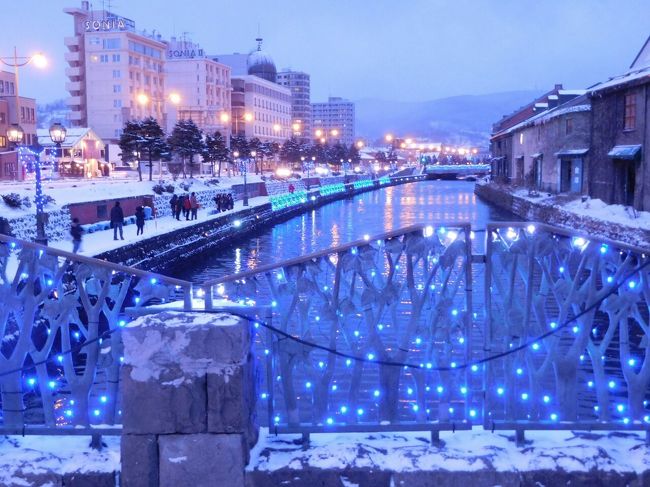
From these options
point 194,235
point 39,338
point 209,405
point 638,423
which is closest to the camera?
point 209,405

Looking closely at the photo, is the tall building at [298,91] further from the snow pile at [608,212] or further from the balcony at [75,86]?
the snow pile at [608,212]

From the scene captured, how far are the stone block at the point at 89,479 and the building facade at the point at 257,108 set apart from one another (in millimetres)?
106787

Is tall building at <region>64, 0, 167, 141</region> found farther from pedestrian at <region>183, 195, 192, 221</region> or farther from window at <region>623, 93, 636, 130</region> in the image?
window at <region>623, 93, 636, 130</region>

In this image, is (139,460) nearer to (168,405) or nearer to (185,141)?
(168,405)

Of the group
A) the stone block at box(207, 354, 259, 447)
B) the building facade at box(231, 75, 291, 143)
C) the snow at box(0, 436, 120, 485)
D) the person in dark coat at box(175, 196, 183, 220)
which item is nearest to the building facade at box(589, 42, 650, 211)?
the person in dark coat at box(175, 196, 183, 220)

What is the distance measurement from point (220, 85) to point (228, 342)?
110m

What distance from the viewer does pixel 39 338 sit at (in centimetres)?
1472

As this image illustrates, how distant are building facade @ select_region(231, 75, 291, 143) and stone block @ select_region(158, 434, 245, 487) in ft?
351

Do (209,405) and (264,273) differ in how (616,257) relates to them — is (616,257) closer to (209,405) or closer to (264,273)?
(264,273)

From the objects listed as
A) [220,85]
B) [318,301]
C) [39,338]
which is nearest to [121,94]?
[220,85]

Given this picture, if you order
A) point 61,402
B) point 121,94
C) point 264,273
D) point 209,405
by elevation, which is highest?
point 121,94

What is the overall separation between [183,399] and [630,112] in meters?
30.0

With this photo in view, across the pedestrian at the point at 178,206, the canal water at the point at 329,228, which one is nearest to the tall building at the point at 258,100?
the canal water at the point at 329,228

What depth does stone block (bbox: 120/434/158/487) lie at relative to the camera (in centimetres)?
357
